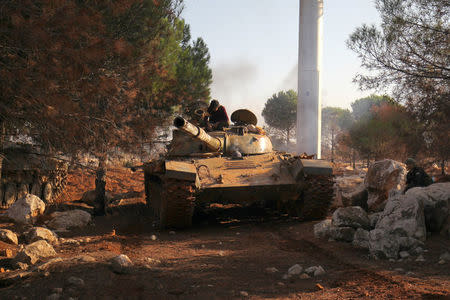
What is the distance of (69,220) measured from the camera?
29.8ft

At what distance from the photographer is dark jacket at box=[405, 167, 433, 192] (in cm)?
880

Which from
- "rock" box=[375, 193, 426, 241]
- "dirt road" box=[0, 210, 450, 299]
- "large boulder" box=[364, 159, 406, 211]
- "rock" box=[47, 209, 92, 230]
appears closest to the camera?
"dirt road" box=[0, 210, 450, 299]

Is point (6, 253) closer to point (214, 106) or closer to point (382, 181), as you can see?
point (214, 106)

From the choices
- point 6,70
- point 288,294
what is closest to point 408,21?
point 288,294

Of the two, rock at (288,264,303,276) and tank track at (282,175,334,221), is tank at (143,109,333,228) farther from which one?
rock at (288,264,303,276)

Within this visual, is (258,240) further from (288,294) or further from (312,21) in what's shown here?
(312,21)

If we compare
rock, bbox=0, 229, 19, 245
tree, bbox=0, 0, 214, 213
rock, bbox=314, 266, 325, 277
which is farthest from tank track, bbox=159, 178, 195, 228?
rock, bbox=314, 266, 325, 277

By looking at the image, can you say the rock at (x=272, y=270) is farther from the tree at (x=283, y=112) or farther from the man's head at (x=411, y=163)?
the tree at (x=283, y=112)

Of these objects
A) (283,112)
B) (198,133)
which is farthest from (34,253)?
(283,112)

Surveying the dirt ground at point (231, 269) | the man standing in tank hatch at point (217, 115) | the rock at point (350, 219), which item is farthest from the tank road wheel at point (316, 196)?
the man standing in tank hatch at point (217, 115)

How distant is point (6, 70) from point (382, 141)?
2532cm

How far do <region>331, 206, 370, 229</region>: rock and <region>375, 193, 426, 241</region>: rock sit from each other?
0.45 m

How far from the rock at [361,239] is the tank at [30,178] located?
728 cm

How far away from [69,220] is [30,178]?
11.9ft
